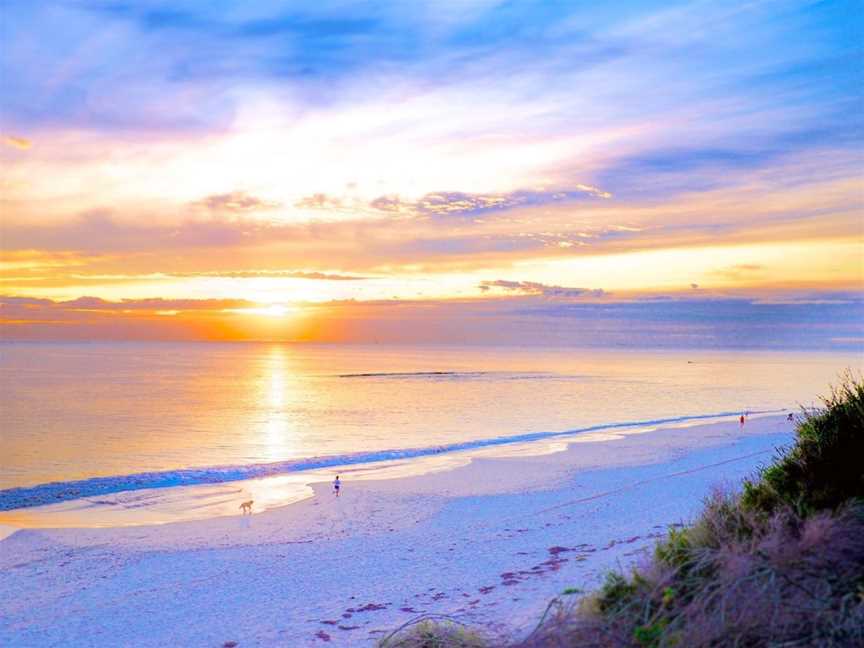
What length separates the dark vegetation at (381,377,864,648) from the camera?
570 centimetres

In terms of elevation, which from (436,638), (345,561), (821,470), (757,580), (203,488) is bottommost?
(203,488)

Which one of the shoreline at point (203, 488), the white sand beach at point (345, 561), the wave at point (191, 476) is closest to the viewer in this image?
the white sand beach at point (345, 561)

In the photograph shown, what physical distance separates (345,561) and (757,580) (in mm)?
9123

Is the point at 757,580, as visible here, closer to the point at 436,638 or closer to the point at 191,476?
the point at 436,638

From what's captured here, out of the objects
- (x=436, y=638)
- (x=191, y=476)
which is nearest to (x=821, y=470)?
(x=436, y=638)

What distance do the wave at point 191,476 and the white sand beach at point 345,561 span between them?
3.72 meters

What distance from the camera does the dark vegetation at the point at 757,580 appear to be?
570 centimetres

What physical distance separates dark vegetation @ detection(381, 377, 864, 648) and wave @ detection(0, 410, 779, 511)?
61.4 feet

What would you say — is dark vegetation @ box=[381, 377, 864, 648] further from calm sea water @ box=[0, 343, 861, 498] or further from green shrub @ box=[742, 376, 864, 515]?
calm sea water @ box=[0, 343, 861, 498]

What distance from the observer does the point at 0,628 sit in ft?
35.2

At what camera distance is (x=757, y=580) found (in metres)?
6.24

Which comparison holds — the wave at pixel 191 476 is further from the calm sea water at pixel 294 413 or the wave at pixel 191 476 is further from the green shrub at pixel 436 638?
the green shrub at pixel 436 638

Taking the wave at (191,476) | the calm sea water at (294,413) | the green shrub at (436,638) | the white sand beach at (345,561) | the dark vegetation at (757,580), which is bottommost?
the calm sea water at (294,413)

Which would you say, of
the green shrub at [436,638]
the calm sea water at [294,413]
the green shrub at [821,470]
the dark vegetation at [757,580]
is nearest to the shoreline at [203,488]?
the calm sea water at [294,413]
